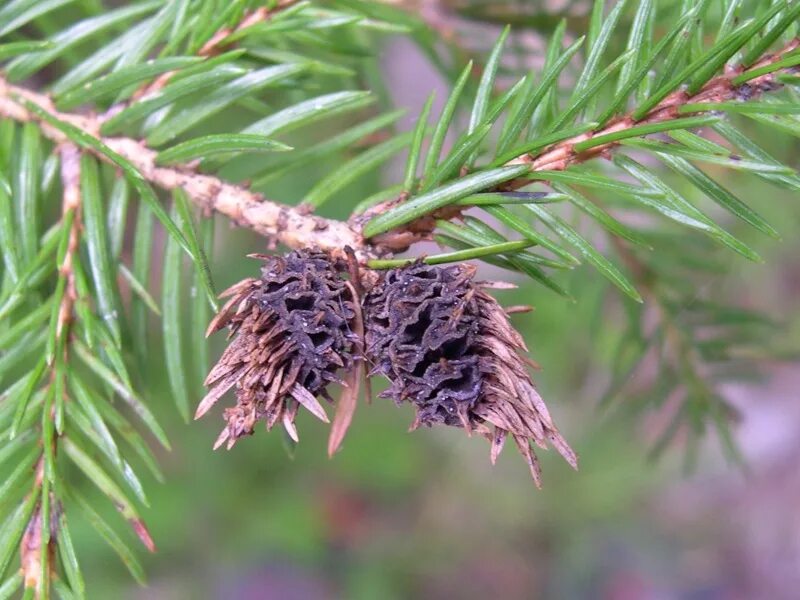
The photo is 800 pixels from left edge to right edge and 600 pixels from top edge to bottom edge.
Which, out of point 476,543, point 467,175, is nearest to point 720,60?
point 467,175

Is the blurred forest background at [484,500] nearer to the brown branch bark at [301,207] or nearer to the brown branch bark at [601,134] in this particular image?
the brown branch bark at [301,207]

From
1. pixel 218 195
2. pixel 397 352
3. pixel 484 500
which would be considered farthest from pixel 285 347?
pixel 484 500

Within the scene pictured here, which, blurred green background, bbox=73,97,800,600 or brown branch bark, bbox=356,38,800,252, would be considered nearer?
brown branch bark, bbox=356,38,800,252

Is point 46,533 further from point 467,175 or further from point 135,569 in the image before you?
point 467,175

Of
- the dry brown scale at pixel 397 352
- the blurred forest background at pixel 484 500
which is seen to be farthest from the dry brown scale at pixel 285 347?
the blurred forest background at pixel 484 500

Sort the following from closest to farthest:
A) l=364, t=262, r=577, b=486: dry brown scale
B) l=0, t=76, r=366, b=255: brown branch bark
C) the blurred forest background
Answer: l=364, t=262, r=577, b=486: dry brown scale < l=0, t=76, r=366, b=255: brown branch bark < the blurred forest background

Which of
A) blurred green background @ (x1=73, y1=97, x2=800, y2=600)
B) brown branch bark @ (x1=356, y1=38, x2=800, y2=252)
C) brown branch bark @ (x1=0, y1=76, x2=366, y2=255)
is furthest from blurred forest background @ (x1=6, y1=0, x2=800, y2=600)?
brown branch bark @ (x1=356, y1=38, x2=800, y2=252)

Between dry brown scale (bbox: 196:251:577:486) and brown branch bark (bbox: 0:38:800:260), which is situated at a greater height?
brown branch bark (bbox: 0:38:800:260)

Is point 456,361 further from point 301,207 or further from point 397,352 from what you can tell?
point 301,207

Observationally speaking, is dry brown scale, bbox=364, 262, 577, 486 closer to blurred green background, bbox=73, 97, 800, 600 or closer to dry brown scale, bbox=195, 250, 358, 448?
dry brown scale, bbox=195, 250, 358, 448
